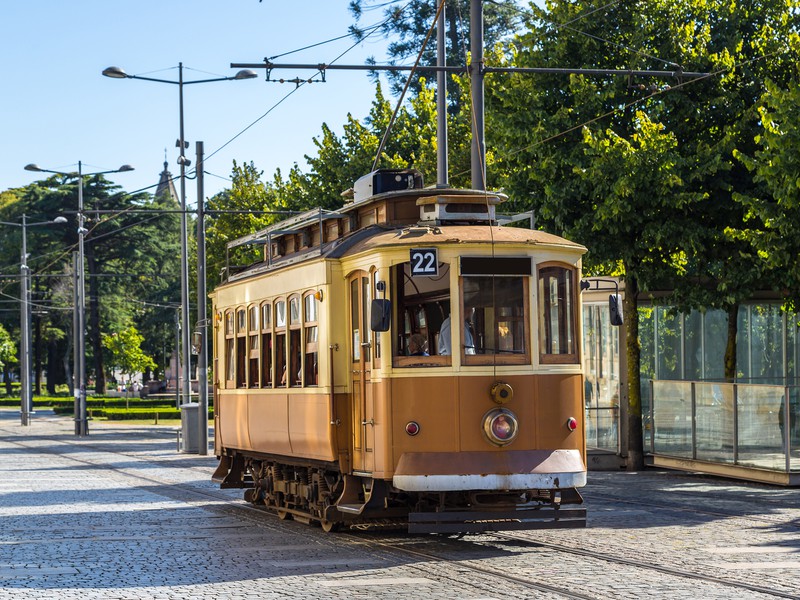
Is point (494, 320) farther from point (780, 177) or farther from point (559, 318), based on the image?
point (780, 177)

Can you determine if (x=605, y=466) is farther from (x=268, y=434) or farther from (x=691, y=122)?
(x=268, y=434)

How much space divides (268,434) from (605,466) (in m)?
10.4

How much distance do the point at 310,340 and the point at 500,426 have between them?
286 cm

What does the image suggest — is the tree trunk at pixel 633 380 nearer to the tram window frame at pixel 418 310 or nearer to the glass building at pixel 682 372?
the glass building at pixel 682 372

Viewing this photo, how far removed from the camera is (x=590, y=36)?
24.9 meters

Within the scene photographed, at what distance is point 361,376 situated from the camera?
48.1 ft

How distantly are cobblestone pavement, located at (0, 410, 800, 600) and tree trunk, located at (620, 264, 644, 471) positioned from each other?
2.86 metres

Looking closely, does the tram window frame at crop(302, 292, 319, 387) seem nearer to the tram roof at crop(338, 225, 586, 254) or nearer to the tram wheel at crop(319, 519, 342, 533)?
the tram roof at crop(338, 225, 586, 254)

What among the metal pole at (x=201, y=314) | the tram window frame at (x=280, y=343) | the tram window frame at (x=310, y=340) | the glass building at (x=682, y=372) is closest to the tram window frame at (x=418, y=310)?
the tram window frame at (x=310, y=340)

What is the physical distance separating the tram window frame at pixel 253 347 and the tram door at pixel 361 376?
324cm

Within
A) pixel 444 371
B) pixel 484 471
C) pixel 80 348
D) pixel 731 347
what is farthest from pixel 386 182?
pixel 80 348

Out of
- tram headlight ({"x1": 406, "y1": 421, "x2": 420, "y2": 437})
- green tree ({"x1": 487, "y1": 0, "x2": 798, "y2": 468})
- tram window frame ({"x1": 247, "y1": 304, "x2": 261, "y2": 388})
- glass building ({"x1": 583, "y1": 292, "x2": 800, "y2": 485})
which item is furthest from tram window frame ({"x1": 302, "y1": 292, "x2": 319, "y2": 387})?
glass building ({"x1": 583, "y1": 292, "x2": 800, "y2": 485})

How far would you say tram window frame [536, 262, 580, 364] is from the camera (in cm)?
1420

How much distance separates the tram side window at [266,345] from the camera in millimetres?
17578
